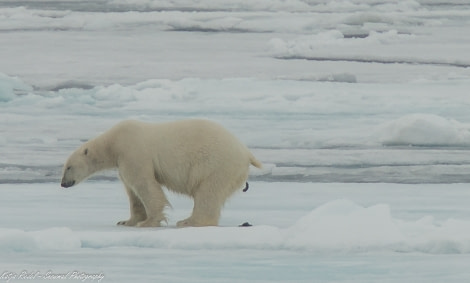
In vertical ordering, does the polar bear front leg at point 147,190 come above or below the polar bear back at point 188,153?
below

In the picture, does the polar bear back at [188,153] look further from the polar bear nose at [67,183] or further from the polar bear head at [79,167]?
the polar bear nose at [67,183]

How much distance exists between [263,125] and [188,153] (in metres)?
3.76

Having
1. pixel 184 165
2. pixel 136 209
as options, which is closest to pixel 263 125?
pixel 136 209

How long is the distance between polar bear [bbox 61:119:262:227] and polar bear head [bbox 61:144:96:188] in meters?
0.18

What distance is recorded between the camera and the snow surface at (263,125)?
4.21 m

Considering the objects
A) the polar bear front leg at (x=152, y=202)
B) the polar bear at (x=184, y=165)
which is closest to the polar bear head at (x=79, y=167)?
the polar bear at (x=184, y=165)

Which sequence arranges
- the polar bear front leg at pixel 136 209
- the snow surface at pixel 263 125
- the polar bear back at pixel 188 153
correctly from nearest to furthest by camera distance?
1. the snow surface at pixel 263 125
2. the polar bear back at pixel 188 153
3. the polar bear front leg at pixel 136 209

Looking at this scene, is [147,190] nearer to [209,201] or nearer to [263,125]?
[209,201]

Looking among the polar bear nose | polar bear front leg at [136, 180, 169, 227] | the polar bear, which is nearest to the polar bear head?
the polar bear nose

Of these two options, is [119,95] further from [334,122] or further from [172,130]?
[172,130]

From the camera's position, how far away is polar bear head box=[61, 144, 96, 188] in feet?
17.5

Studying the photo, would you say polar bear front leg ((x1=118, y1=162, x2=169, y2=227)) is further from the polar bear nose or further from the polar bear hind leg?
the polar bear nose

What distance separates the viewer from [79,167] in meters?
5.34

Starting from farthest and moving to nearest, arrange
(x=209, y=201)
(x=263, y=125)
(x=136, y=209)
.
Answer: (x=263, y=125)
(x=136, y=209)
(x=209, y=201)
